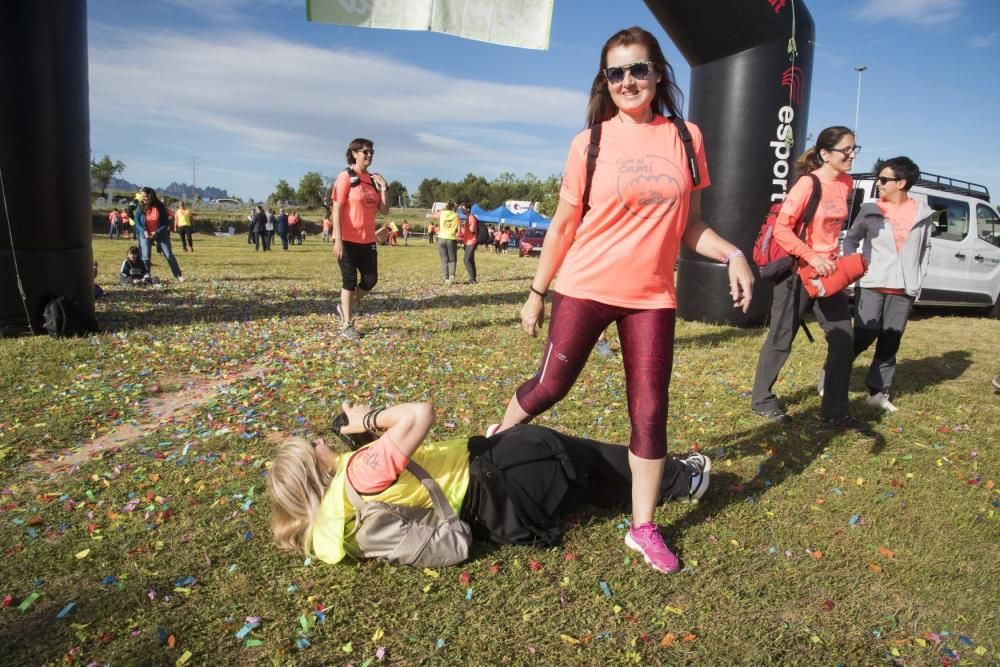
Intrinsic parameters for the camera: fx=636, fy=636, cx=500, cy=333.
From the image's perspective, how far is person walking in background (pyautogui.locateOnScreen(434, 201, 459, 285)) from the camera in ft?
48.0

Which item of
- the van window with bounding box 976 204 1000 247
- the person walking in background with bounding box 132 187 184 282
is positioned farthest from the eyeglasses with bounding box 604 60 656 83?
the person walking in background with bounding box 132 187 184 282

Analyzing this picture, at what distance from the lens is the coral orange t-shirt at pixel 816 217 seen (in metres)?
4.22

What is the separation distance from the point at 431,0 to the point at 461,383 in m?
3.96

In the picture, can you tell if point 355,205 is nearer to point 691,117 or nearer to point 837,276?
point 691,117

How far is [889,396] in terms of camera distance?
17.5 feet

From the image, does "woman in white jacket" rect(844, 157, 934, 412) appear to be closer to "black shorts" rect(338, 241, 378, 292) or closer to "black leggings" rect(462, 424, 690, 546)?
"black leggings" rect(462, 424, 690, 546)

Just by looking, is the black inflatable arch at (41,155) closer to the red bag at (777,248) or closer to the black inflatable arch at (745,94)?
the black inflatable arch at (745,94)

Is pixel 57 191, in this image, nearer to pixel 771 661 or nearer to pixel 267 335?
pixel 267 335

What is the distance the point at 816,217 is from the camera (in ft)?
14.2

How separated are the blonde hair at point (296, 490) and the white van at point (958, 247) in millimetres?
9726

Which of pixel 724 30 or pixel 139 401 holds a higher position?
pixel 724 30

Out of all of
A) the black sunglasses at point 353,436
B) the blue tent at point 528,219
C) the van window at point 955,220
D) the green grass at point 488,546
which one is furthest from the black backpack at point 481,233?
the blue tent at point 528,219

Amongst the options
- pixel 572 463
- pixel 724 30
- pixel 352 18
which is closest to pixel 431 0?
pixel 352 18

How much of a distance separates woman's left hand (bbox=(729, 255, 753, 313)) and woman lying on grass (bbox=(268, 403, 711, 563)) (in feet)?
3.33
